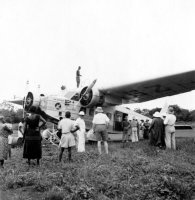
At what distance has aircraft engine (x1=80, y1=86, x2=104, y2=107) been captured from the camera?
15.9 metres

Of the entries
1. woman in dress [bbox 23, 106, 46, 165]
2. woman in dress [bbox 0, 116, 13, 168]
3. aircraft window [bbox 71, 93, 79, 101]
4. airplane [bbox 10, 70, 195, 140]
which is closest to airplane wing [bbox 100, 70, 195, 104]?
airplane [bbox 10, 70, 195, 140]

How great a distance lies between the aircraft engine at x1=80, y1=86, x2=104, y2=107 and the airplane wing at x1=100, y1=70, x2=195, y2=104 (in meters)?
0.34

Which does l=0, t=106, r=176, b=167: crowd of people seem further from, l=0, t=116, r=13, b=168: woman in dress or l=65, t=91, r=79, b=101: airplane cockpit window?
l=65, t=91, r=79, b=101: airplane cockpit window

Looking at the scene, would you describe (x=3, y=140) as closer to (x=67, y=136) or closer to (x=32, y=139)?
(x=32, y=139)

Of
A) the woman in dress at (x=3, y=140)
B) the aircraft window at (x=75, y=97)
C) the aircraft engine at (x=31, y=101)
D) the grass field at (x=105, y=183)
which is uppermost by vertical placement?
the aircraft window at (x=75, y=97)

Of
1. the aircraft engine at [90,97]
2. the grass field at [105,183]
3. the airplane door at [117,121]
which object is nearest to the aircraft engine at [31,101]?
the aircraft engine at [90,97]

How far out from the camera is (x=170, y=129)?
36.1 ft

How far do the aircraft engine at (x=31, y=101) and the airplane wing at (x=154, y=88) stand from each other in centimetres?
337

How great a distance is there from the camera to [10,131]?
26.8 feet

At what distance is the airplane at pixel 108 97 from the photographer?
1488 cm

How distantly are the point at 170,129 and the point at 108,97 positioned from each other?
20.4 ft

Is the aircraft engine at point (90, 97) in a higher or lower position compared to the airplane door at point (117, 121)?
higher

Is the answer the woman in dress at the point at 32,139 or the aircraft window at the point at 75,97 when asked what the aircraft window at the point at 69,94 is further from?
the woman in dress at the point at 32,139

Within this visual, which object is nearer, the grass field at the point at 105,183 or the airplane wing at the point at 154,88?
the grass field at the point at 105,183
